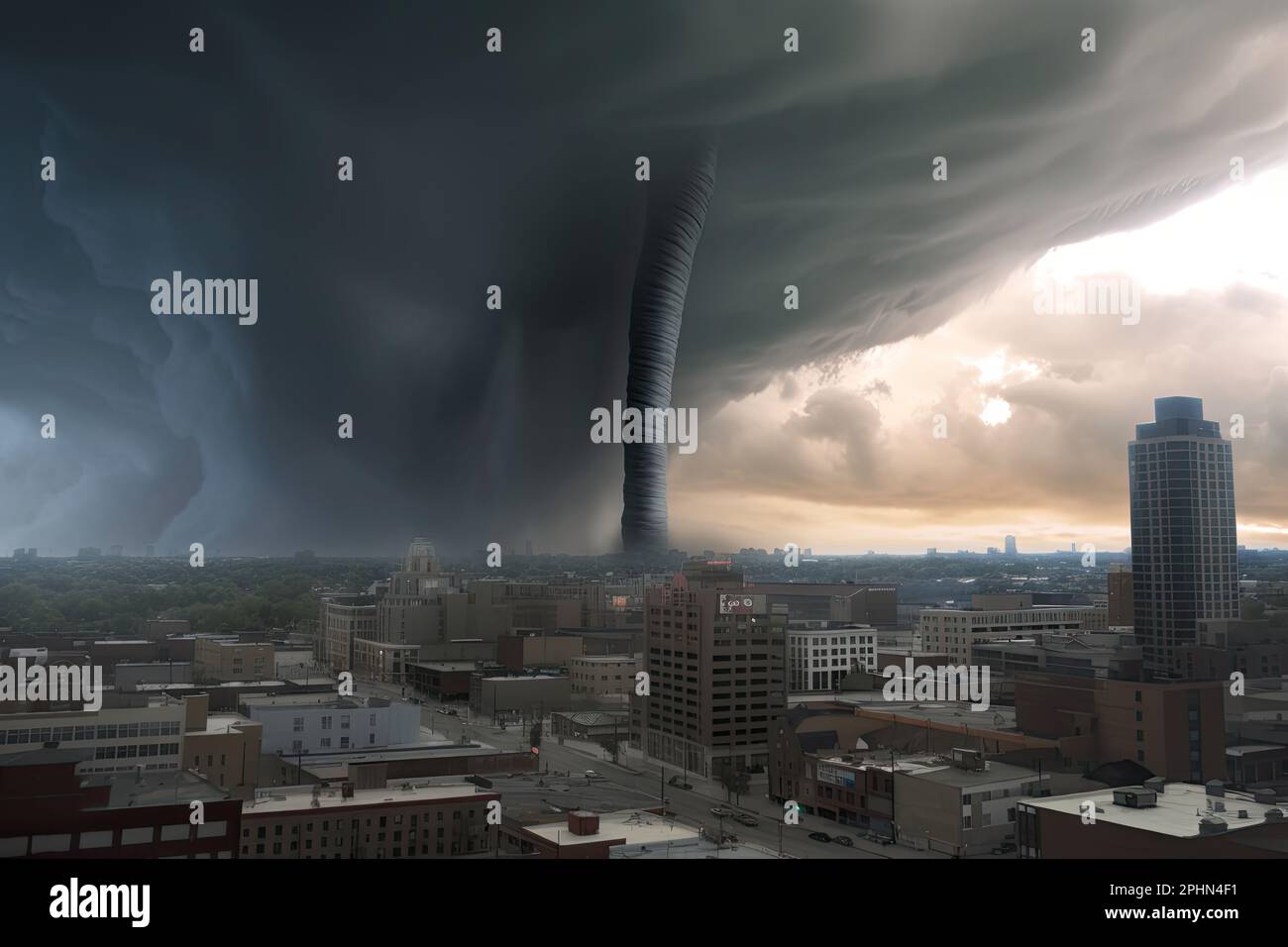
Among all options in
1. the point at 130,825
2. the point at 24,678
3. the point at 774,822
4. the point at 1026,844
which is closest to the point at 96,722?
the point at 24,678

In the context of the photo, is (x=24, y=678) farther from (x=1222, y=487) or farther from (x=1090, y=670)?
(x=1222, y=487)

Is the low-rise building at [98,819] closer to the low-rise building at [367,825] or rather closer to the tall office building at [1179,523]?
the low-rise building at [367,825]

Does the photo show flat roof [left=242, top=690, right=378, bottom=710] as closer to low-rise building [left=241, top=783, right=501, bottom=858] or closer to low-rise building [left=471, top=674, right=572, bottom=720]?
low-rise building [left=241, top=783, right=501, bottom=858]

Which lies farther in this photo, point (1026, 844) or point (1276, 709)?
point (1276, 709)

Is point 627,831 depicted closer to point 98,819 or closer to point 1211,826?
point 98,819

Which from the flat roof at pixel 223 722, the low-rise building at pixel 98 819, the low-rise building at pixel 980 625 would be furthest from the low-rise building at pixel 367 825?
the low-rise building at pixel 980 625
